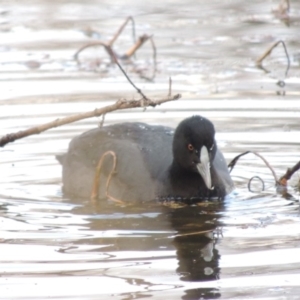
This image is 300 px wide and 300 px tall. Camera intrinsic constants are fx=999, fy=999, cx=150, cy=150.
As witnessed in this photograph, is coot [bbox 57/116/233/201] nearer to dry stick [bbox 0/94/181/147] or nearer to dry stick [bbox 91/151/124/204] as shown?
dry stick [bbox 91/151/124/204]

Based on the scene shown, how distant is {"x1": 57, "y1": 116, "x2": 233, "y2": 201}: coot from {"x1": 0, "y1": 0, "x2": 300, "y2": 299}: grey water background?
19cm

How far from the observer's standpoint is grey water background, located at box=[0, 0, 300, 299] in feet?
18.8

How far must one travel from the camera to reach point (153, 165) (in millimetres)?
7984

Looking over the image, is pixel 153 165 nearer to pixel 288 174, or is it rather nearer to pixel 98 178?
pixel 98 178

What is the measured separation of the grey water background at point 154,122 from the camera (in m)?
5.74

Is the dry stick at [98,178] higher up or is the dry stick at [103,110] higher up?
the dry stick at [103,110]

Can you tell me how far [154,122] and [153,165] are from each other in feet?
6.64

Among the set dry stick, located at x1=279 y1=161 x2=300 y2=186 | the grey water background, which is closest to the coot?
the grey water background

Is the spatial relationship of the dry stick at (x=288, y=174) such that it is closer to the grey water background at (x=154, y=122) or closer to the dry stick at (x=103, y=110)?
the grey water background at (x=154, y=122)

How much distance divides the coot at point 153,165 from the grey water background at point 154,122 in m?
0.19

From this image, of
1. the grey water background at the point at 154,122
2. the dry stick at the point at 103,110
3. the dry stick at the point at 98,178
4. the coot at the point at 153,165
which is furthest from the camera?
the dry stick at the point at 98,178

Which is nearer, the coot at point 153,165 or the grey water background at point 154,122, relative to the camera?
the grey water background at point 154,122

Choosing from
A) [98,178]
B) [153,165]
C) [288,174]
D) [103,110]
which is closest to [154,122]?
[153,165]

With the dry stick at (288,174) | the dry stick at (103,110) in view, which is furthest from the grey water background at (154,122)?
the dry stick at (103,110)
